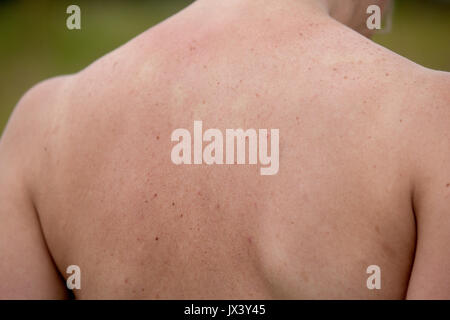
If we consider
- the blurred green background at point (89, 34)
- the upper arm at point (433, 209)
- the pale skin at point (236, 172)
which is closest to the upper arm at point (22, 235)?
the pale skin at point (236, 172)

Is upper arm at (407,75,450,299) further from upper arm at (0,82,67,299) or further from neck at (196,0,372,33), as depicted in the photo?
upper arm at (0,82,67,299)

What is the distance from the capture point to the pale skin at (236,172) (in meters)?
0.94

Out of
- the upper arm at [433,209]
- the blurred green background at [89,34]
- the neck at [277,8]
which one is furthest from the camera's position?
the blurred green background at [89,34]

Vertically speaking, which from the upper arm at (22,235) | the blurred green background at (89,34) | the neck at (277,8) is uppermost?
the blurred green background at (89,34)

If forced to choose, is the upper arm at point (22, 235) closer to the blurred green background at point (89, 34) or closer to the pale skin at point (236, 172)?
the pale skin at point (236, 172)

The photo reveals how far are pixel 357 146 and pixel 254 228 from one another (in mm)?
203

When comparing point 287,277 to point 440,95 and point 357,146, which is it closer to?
point 357,146

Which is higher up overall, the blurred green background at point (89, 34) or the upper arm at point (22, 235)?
the blurred green background at point (89, 34)

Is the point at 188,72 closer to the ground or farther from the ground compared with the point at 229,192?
farther from the ground

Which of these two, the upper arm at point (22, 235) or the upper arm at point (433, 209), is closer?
the upper arm at point (433, 209)

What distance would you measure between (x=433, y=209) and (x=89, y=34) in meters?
13.1

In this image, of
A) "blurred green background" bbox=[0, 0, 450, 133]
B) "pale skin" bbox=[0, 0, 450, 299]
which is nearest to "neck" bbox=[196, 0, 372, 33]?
"pale skin" bbox=[0, 0, 450, 299]
